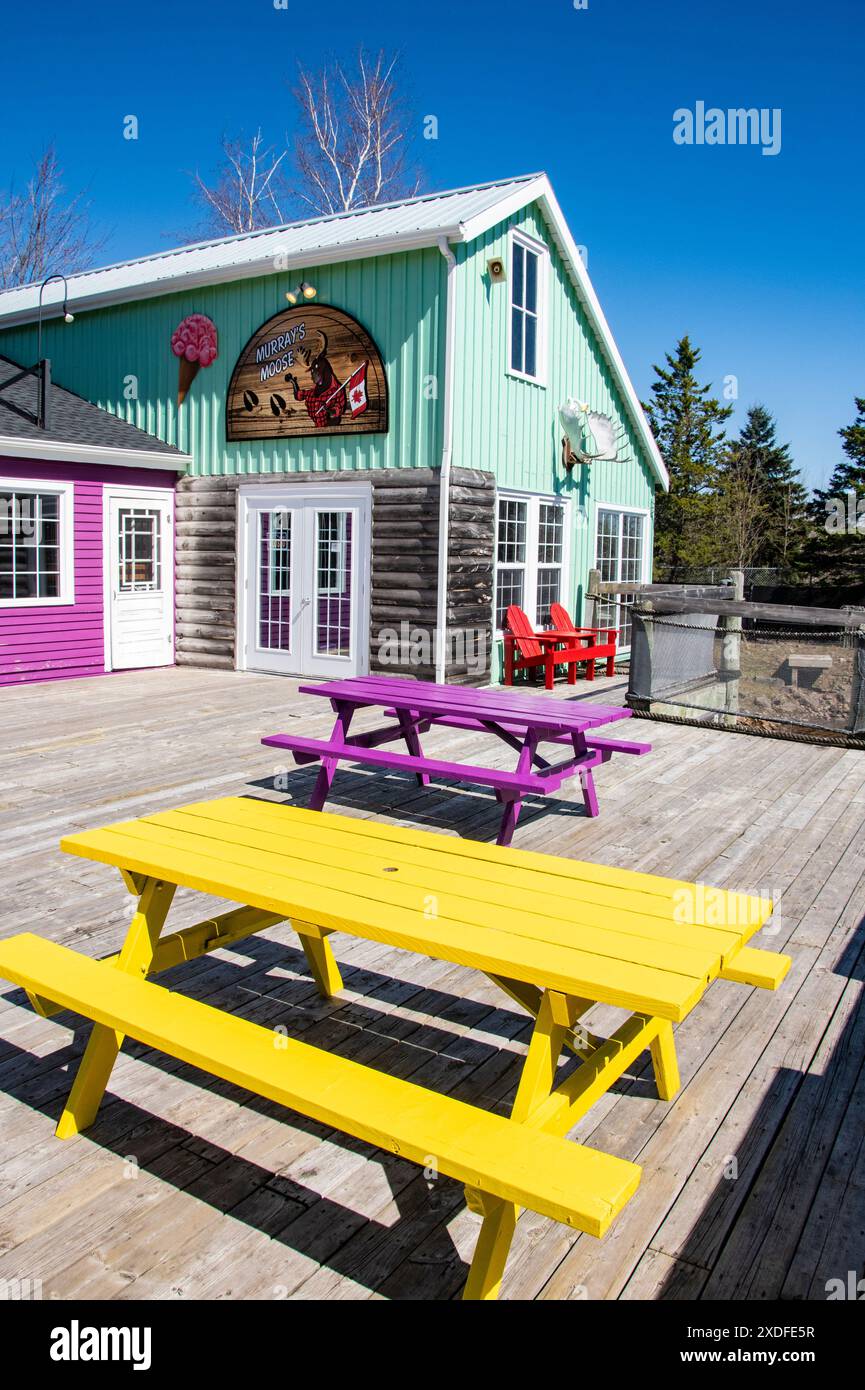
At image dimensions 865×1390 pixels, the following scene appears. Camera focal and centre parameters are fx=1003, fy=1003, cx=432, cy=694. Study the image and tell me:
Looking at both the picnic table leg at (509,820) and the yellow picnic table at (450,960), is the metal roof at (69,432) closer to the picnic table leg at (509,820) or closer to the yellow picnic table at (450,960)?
the picnic table leg at (509,820)

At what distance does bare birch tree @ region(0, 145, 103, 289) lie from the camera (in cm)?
2766

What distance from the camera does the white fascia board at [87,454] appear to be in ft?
37.1

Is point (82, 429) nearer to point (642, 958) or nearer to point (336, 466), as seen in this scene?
point (336, 466)

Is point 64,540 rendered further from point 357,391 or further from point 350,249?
point 350,249

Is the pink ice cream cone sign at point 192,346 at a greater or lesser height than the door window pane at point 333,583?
greater

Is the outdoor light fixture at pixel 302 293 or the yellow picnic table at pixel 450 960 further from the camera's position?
the outdoor light fixture at pixel 302 293

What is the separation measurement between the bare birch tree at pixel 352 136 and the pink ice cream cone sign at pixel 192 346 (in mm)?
13520

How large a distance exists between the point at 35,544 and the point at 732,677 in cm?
825

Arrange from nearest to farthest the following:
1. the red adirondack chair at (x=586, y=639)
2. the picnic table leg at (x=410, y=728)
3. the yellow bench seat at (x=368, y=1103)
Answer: the yellow bench seat at (x=368, y=1103) < the picnic table leg at (x=410, y=728) < the red adirondack chair at (x=586, y=639)

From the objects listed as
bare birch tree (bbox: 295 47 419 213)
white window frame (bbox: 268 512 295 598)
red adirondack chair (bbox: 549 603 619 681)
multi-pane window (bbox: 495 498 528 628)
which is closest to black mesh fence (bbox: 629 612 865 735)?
red adirondack chair (bbox: 549 603 619 681)

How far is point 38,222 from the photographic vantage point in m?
27.8

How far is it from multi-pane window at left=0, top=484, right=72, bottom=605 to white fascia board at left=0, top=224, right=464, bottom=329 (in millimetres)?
A: 3060

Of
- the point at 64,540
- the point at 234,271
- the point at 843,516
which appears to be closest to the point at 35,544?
the point at 64,540

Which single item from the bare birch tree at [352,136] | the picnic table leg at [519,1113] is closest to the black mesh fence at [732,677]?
the picnic table leg at [519,1113]
